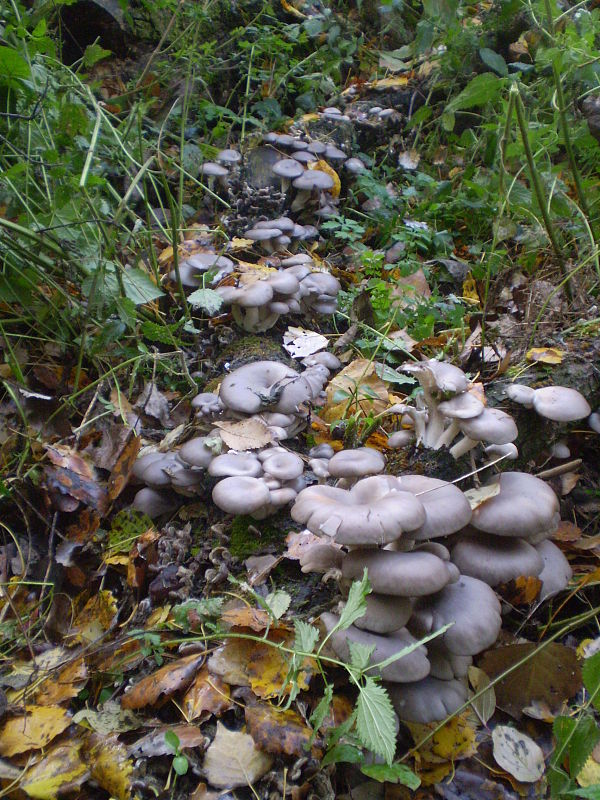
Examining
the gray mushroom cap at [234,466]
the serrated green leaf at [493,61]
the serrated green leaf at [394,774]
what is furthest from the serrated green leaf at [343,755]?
the serrated green leaf at [493,61]

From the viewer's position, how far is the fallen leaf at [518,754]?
6.23ft

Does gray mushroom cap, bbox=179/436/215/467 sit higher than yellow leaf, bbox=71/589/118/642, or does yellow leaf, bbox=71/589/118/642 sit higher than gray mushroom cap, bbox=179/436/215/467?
gray mushroom cap, bbox=179/436/215/467

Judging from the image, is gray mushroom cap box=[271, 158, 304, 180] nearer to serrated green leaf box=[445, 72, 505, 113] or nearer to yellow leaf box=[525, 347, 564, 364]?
serrated green leaf box=[445, 72, 505, 113]

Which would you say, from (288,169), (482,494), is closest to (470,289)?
(288,169)

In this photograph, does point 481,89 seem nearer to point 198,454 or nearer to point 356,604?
point 198,454

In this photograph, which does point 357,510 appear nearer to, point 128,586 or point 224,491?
point 224,491

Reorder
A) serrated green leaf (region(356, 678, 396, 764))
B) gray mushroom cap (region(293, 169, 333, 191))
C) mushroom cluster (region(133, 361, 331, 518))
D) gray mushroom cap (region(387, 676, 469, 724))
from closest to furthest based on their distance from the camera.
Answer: serrated green leaf (region(356, 678, 396, 764)), gray mushroom cap (region(387, 676, 469, 724)), mushroom cluster (region(133, 361, 331, 518)), gray mushroom cap (region(293, 169, 333, 191))

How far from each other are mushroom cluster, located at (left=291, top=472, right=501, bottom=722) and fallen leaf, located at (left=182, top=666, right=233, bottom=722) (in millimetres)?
480

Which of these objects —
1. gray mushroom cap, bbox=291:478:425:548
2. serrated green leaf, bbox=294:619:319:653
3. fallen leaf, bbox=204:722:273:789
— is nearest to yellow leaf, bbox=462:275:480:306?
gray mushroom cap, bbox=291:478:425:548

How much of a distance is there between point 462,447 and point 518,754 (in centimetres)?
128

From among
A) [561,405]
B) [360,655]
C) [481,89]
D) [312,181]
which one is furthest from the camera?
[312,181]

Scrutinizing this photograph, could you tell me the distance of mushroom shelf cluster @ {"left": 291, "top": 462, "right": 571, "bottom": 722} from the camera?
6.02 ft

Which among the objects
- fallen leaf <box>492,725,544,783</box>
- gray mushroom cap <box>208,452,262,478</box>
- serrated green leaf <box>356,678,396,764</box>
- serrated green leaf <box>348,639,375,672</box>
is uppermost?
serrated green leaf <box>348,639,375,672</box>

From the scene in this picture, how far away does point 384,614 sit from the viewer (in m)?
1.87
